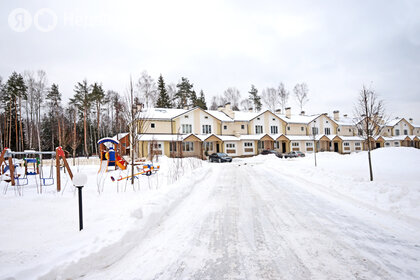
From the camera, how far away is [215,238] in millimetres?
3871

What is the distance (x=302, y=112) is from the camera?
1764 inches

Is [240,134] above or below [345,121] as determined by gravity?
below

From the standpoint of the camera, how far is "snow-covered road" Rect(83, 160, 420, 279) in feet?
9.18

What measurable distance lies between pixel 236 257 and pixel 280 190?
5.52 meters

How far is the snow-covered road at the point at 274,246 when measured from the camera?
2.80m

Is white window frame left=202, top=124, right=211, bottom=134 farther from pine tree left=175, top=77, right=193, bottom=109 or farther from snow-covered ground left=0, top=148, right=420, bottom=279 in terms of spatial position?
snow-covered ground left=0, top=148, right=420, bottom=279

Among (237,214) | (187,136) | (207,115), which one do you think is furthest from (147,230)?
(207,115)

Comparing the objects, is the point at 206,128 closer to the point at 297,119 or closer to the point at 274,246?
the point at 297,119

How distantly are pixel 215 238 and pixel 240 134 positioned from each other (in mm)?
31775

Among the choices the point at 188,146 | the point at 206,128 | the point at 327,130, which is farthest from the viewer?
the point at 327,130

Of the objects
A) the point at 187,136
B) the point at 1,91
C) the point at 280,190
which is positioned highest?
the point at 1,91

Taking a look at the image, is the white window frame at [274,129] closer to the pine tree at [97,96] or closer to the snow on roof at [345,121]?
the snow on roof at [345,121]

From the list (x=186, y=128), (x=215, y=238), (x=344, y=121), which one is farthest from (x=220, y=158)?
(x=344, y=121)

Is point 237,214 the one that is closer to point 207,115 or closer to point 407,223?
point 407,223
